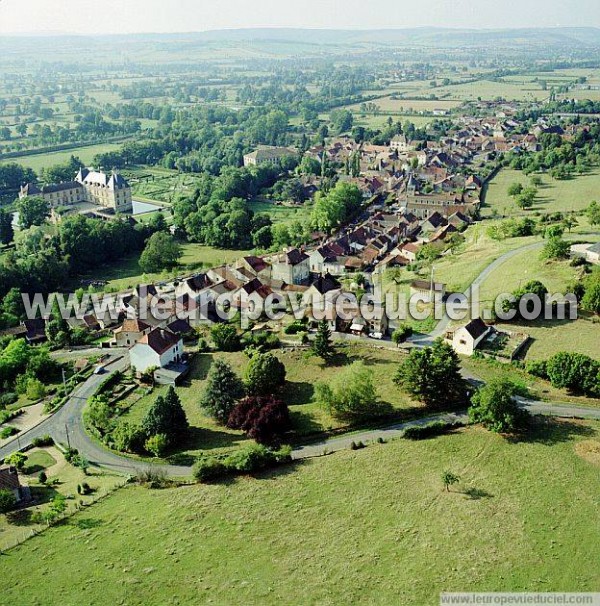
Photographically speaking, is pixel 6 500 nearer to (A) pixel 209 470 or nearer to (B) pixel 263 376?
(A) pixel 209 470

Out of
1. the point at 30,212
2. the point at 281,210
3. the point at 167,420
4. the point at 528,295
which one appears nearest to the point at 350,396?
the point at 167,420

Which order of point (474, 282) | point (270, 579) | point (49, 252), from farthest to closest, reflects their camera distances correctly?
point (49, 252) < point (474, 282) < point (270, 579)

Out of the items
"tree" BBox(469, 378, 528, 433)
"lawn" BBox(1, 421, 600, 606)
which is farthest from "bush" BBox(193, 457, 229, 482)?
"tree" BBox(469, 378, 528, 433)

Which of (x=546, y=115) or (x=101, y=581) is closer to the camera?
(x=101, y=581)

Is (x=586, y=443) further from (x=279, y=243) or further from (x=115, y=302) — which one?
(x=279, y=243)

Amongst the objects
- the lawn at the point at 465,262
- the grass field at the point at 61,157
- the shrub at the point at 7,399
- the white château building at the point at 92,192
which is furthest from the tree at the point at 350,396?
the grass field at the point at 61,157

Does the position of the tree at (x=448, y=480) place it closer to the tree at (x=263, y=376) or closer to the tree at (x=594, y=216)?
the tree at (x=263, y=376)

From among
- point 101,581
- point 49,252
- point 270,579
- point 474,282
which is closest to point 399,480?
point 270,579
